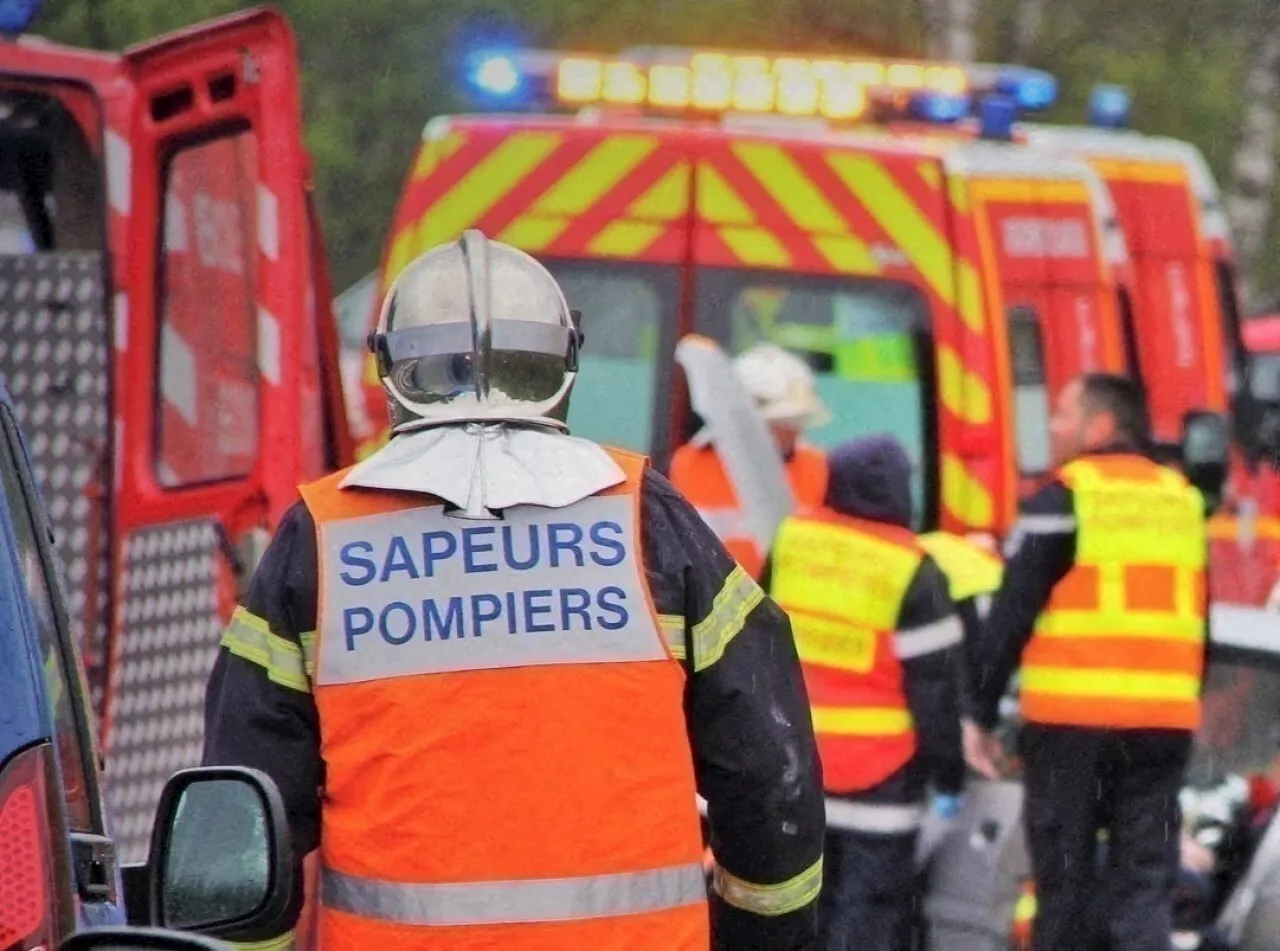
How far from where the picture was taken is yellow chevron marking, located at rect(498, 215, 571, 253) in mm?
8219

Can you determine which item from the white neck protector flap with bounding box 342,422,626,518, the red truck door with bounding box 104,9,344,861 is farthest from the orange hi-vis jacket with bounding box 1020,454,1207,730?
the white neck protector flap with bounding box 342,422,626,518

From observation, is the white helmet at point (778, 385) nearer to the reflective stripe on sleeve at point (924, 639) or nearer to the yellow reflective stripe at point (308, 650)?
the reflective stripe on sleeve at point (924, 639)

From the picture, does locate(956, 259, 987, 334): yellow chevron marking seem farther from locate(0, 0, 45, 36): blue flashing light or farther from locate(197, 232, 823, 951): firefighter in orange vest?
locate(197, 232, 823, 951): firefighter in orange vest

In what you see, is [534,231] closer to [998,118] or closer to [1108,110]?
[998,118]

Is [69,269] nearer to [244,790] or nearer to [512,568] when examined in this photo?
[512,568]

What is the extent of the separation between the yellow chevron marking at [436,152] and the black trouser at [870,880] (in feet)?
7.87

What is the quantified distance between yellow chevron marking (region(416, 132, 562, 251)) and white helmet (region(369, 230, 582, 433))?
187 inches

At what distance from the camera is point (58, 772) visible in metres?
2.60

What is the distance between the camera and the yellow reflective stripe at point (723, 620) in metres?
3.36

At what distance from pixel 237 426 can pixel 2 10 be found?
2.88 feet

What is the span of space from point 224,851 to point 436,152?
5.59 m

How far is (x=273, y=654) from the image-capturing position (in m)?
3.34

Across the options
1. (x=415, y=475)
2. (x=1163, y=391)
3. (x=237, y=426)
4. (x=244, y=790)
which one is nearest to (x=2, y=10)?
(x=237, y=426)

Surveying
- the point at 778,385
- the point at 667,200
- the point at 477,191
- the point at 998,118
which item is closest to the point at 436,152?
the point at 477,191
